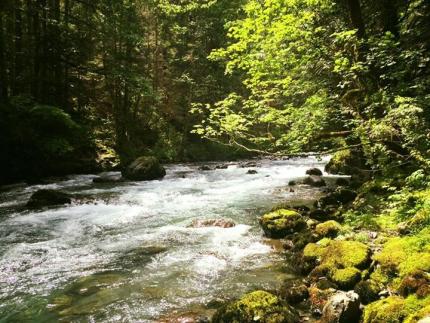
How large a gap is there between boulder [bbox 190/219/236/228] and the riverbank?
3.88 feet

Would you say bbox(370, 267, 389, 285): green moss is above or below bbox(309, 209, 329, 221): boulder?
below

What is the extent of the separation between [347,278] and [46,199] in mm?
10697

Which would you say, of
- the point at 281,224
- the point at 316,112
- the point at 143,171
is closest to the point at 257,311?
the point at 281,224

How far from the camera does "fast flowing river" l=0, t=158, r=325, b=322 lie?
245 inches

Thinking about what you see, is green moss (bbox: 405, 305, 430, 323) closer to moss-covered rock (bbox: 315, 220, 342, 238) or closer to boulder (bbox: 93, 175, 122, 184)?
moss-covered rock (bbox: 315, 220, 342, 238)

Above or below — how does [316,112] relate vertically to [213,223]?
above

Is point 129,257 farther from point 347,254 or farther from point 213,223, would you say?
point 347,254

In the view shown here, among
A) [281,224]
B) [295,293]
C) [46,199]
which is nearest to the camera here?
[295,293]

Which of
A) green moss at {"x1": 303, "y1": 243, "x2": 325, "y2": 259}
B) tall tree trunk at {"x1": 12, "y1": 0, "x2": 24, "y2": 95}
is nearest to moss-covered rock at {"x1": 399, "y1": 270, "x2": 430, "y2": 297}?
green moss at {"x1": 303, "y1": 243, "x2": 325, "y2": 259}

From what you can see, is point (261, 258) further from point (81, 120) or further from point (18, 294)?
point (81, 120)

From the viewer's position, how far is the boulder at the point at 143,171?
1981 cm

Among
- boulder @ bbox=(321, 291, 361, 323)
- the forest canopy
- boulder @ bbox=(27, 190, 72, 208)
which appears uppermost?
the forest canopy

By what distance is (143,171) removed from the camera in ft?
65.8

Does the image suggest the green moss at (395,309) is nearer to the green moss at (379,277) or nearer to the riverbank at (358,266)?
the riverbank at (358,266)
